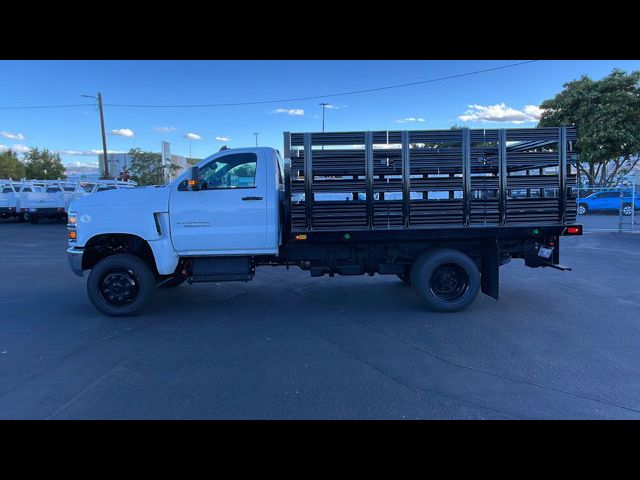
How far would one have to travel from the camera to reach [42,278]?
938cm

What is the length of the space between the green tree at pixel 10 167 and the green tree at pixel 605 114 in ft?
205

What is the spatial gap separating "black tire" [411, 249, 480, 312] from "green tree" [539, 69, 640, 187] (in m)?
21.7

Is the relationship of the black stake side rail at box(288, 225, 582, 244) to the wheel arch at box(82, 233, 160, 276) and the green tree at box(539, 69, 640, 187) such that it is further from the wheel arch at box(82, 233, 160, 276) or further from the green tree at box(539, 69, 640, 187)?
the green tree at box(539, 69, 640, 187)

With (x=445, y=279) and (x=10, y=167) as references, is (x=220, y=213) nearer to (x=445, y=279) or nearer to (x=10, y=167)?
(x=445, y=279)

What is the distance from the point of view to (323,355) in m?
4.80

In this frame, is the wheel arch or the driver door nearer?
the driver door

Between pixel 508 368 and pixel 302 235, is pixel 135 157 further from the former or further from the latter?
pixel 508 368

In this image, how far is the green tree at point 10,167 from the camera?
55.9 m

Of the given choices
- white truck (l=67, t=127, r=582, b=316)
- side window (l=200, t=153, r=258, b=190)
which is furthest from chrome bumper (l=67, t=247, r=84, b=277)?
side window (l=200, t=153, r=258, b=190)

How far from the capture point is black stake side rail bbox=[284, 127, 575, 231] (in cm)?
623

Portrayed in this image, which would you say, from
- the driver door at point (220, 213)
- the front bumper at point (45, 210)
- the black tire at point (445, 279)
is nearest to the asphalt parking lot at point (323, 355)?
the black tire at point (445, 279)

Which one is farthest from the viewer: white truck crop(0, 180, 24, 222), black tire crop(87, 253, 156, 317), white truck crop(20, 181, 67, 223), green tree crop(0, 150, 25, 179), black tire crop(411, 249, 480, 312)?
green tree crop(0, 150, 25, 179)
